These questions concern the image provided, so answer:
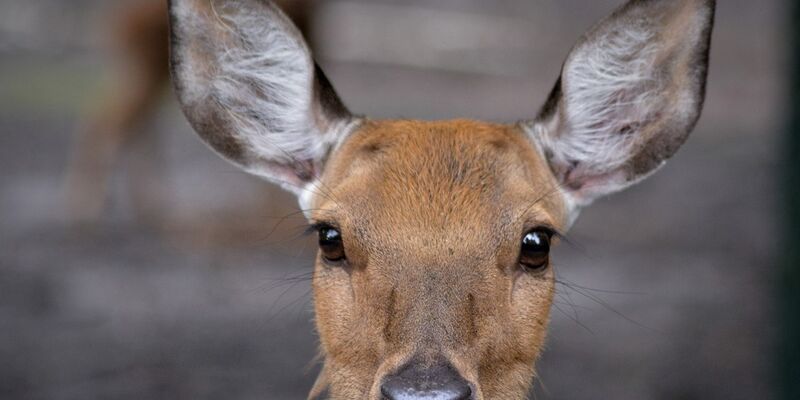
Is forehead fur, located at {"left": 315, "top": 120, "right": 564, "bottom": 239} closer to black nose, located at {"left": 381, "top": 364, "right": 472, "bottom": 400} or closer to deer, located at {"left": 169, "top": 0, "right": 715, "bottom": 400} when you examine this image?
deer, located at {"left": 169, "top": 0, "right": 715, "bottom": 400}

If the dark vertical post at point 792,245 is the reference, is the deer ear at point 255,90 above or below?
above

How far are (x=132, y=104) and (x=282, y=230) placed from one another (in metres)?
1.89

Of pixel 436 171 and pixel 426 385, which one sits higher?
pixel 436 171

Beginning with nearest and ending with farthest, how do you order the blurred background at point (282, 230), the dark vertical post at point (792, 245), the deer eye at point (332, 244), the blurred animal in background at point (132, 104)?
the deer eye at point (332, 244), the dark vertical post at point (792, 245), the blurred background at point (282, 230), the blurred animal in background at point (132, 104)

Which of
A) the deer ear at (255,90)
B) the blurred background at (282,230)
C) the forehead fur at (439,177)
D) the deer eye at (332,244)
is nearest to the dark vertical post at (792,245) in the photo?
the blurred background at (282,230)

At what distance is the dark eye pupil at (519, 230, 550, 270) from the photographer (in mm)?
4223

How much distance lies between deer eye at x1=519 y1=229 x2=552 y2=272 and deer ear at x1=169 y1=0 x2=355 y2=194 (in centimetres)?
93

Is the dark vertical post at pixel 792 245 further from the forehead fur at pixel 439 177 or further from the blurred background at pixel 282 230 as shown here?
the forehead fur at pixel 439 177

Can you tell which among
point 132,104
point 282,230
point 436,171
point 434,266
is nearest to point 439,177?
point 436,171

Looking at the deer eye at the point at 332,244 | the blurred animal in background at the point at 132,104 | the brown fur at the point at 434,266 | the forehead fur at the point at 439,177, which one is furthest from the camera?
the blurred animal in background at the point at 132,104

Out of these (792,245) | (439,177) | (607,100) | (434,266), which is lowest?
(792,245)

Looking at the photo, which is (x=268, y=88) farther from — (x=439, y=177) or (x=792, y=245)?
(x=792, y=245)

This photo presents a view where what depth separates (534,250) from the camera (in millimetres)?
4246

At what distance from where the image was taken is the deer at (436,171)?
397 centimetres
